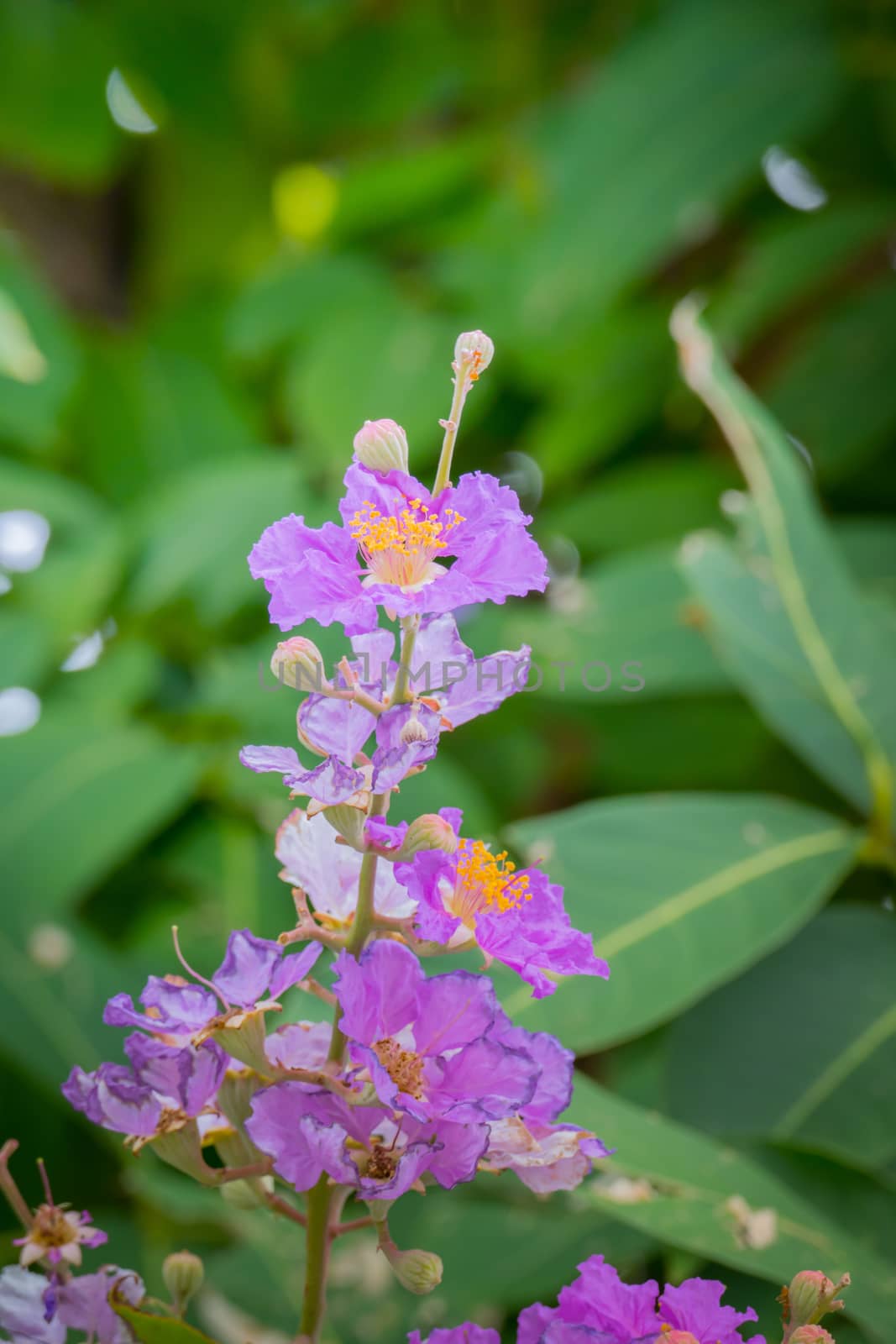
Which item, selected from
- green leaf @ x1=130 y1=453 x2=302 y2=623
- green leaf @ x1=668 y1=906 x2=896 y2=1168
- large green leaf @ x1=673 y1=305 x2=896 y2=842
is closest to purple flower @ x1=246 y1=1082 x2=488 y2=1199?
green leaf @ x1=668 y1=906 x2=896 y2=1168

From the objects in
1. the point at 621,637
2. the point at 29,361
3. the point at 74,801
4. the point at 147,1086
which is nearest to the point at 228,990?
the point at 147,1086

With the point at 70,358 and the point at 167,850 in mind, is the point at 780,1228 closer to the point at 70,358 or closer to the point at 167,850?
the point at 167,850

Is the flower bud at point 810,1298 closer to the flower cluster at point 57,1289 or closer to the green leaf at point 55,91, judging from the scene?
the flower cluster at point 57,1289

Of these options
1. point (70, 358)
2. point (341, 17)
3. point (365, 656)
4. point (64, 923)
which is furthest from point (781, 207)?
point (365, 656)

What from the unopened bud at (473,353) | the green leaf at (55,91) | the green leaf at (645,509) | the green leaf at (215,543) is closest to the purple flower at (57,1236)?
the unopened bud at (473,353)

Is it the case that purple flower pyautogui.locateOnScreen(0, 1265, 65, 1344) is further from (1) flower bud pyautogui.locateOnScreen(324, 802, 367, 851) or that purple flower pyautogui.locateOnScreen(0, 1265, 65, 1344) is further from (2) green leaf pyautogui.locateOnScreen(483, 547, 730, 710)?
(2) green leaf pyautogui.locateOnScreen(483, 547, 730, 710)

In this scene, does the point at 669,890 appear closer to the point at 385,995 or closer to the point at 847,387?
the point at 385,995

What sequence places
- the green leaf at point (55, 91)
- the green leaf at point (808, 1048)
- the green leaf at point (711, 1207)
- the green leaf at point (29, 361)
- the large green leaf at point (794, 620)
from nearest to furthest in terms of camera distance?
the green leaf at point (711, 1207) < the green leaf at point (808, 1048) < the large green leaf at point (794, 620) < the green leaf at point (29, 361) < the green leaf at point (55, 91)
